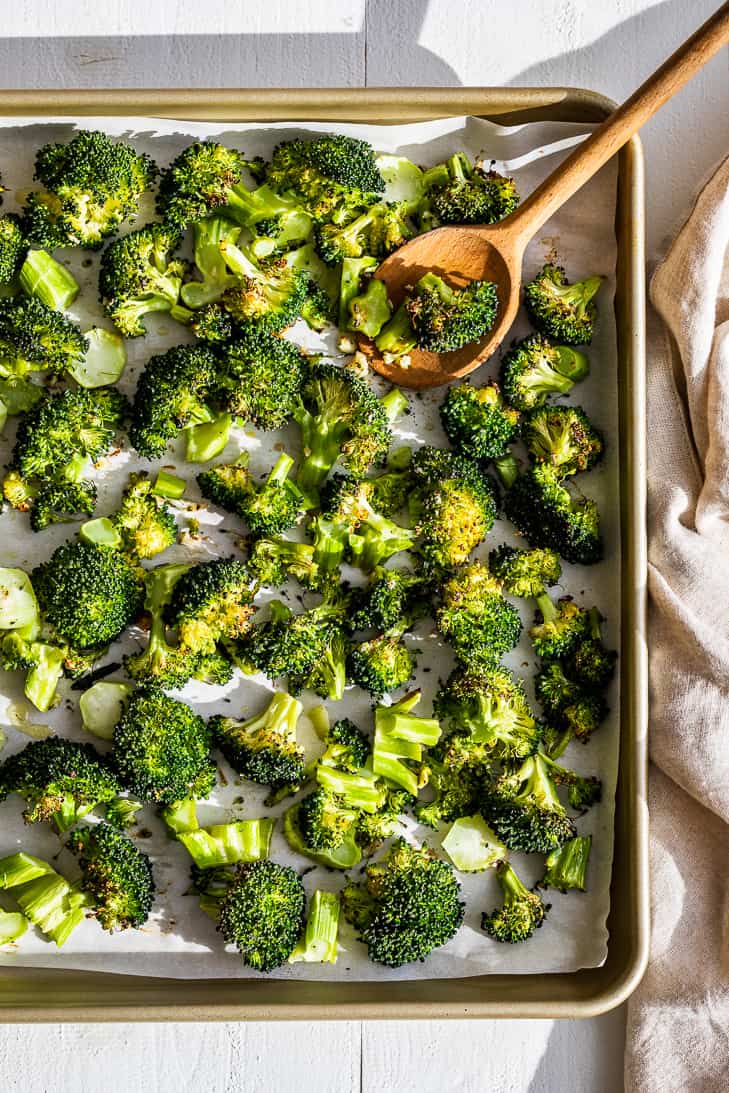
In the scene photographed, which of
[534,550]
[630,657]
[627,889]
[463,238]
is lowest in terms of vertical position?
[627,889]

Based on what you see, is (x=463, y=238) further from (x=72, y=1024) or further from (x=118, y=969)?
(x=72, y=1024)

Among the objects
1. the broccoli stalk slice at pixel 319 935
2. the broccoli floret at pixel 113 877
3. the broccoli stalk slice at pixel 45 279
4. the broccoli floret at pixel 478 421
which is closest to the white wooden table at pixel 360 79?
the broccoli stalk slice at pixel 319 935

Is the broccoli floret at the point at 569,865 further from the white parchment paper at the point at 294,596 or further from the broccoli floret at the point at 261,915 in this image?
the broccoli floret at the point at 261,915

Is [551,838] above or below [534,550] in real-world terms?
below

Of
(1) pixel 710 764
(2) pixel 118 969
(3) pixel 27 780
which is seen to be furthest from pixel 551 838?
(3) pixel 27 780

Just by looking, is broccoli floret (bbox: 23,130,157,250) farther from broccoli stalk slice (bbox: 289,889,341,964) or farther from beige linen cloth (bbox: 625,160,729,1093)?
broccoli stalk slice (bbox: 289,889,341,964)

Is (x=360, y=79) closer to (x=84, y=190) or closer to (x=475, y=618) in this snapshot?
(x=84, y=190)

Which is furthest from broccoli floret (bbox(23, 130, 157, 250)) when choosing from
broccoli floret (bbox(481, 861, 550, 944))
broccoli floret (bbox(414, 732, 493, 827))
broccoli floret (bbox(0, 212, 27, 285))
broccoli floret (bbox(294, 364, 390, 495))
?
broccoli floret (bbox(481, 861, 550, 944))
